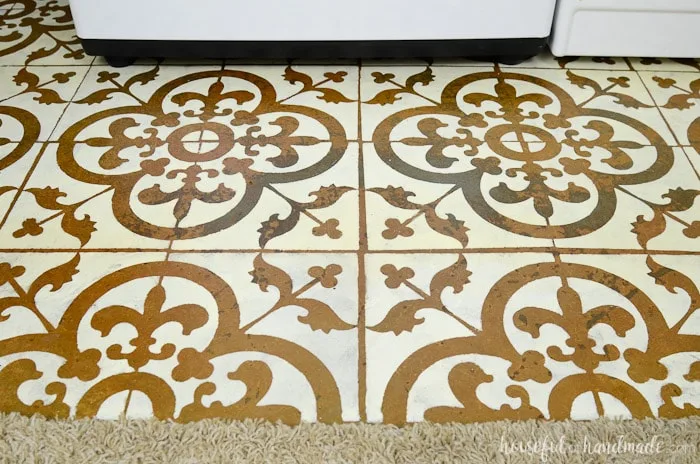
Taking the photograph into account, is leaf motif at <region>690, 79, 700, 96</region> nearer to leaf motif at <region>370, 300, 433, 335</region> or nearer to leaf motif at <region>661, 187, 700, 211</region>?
leaf motif at <region>661, 187, 700, 211</region>

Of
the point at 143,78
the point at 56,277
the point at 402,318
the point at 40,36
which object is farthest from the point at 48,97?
the point at 402,318

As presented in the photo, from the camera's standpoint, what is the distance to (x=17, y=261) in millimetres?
1187

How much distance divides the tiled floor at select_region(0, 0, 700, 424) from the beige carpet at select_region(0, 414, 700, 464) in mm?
31

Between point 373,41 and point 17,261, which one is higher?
point 373,41

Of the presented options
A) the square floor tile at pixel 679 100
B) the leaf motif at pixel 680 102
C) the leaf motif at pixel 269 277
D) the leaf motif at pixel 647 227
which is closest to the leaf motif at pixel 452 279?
the leaf motif at pixel 269 277

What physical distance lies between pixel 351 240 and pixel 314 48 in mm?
705

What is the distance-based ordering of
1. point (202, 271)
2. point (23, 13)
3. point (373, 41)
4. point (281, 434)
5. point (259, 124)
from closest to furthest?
1. point (281, 434)
2. point (202, 271)
3. point (259, 124)
4. point (373, 41)
5. point (23, 13)

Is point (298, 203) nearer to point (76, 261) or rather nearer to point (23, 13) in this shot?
point (76, 261)

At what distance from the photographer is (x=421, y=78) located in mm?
1729

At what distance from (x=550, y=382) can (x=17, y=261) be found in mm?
1002

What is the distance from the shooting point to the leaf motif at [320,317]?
1.06 m

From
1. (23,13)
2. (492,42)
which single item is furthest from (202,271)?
(23,13)

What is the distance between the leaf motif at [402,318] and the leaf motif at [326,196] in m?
0.32

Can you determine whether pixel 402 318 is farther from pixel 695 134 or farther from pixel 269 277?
pixel 695 134
